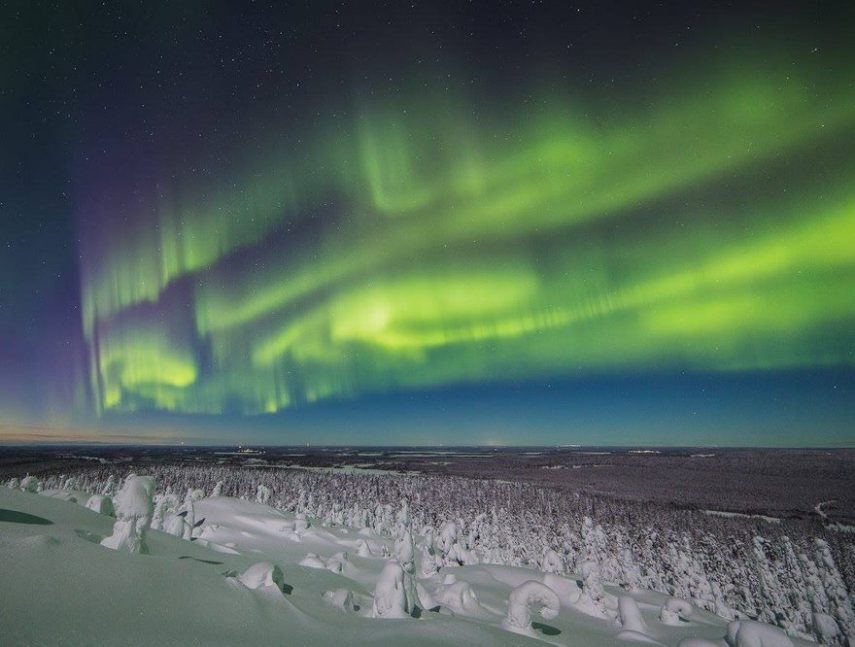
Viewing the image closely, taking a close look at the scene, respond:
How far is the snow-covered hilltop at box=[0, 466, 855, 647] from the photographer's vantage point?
19.0ft

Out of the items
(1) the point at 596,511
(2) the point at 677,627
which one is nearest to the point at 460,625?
(2) the point at 677,627

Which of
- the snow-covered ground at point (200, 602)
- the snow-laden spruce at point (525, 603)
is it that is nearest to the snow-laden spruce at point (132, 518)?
the snow-covered ground at point (200, 602)

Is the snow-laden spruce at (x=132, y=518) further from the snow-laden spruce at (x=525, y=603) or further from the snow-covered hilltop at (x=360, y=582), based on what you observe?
the snow-laden spruce at (x=525, y=603)

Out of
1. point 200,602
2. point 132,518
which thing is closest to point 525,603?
point 200,602

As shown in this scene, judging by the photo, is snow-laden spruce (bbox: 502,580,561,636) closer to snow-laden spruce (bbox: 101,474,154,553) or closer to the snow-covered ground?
the snow-covered ground

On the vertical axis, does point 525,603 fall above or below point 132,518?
below

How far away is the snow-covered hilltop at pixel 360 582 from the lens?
5.79 metres

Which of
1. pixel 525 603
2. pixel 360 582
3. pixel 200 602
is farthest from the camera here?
pixel 360 582

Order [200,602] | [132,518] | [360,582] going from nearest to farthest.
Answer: [200,602] < [132,518] < [360,582]

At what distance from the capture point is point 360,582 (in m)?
19.0

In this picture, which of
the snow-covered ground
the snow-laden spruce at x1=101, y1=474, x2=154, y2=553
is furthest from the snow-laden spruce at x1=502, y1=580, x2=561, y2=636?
the snow-laden spruce at x1=101, y1=474, x2=154, y2=553

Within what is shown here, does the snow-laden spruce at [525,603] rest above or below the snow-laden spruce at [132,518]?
below

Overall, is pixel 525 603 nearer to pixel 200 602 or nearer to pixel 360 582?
pixel 200 602

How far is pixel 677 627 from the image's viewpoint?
19.6 m
